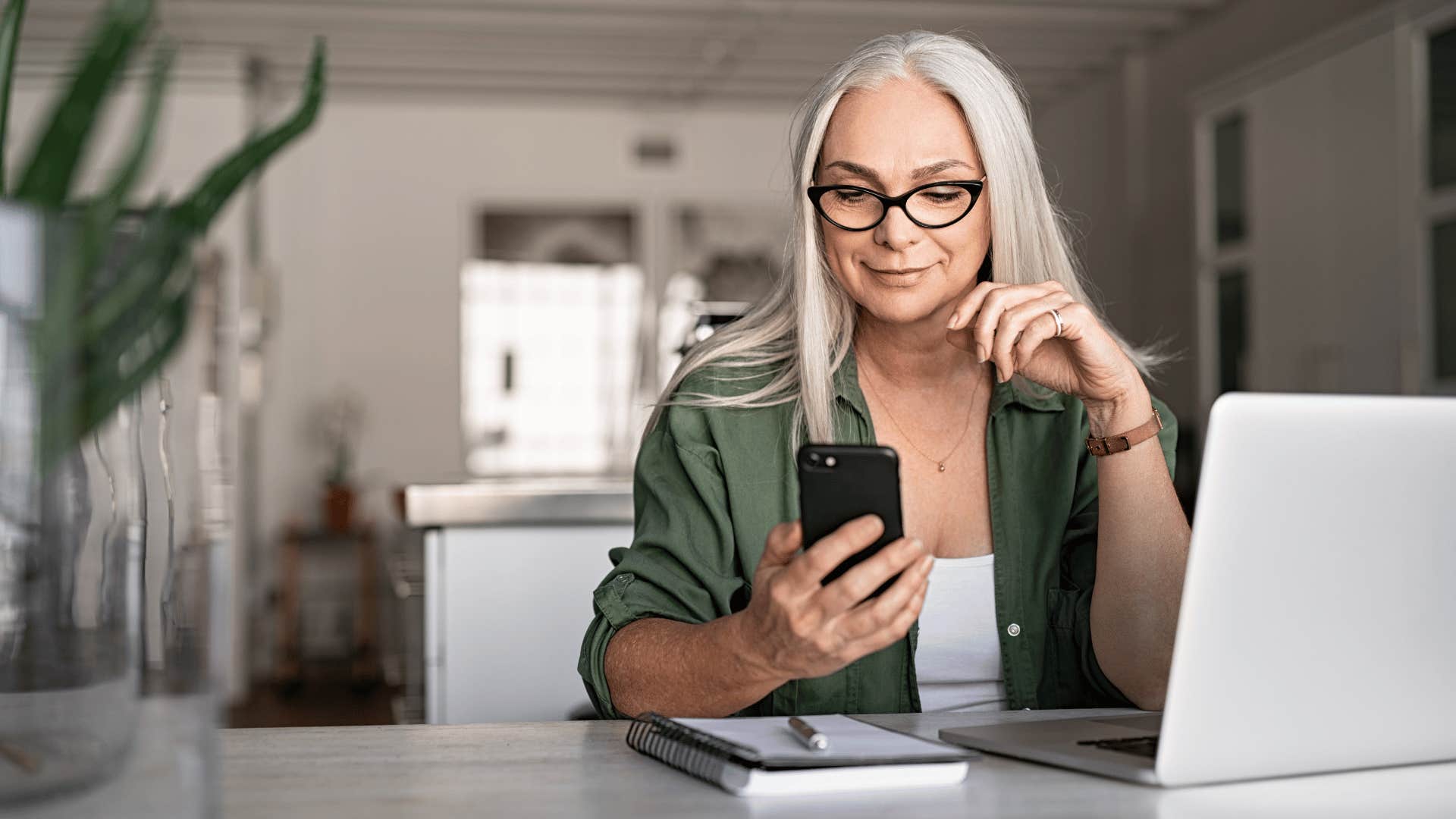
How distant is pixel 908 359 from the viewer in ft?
5.32

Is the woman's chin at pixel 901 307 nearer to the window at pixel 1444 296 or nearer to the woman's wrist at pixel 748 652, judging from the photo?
the woman's wrist at pixel 748 652

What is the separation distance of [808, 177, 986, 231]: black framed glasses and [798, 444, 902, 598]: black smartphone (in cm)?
58

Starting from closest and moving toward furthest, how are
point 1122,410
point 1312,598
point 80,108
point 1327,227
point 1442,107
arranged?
point 80,108 < point 1312,598 < point 1122,410 < point 1442,107 < point 1327,227

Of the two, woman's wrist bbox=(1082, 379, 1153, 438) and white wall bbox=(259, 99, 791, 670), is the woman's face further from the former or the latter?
white wall bbox=(259, 99, 791, 670)

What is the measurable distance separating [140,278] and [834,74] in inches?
39.8

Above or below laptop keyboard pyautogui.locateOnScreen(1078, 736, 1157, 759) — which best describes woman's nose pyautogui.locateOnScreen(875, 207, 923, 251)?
above

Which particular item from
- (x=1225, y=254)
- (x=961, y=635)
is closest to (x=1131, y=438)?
(x=961, y=635)

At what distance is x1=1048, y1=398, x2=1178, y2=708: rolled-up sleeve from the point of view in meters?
1.49

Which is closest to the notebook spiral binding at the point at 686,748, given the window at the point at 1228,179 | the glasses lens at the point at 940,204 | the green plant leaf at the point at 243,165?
the green plant leaf at the point at 243,165

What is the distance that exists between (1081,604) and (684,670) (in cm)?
50

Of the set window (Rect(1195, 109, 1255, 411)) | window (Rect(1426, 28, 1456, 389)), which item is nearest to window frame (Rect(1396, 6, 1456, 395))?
window (Rect(1426, 28, 1456, 389))

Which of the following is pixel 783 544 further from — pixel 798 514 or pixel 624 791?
pixel 798 514

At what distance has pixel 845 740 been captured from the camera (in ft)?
3.20

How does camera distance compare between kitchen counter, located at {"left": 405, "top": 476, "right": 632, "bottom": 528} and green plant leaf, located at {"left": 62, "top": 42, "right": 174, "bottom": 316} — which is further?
kitchen counter, located at {"left": 405, "top": 476, "right": 632, "bottom": 528}
